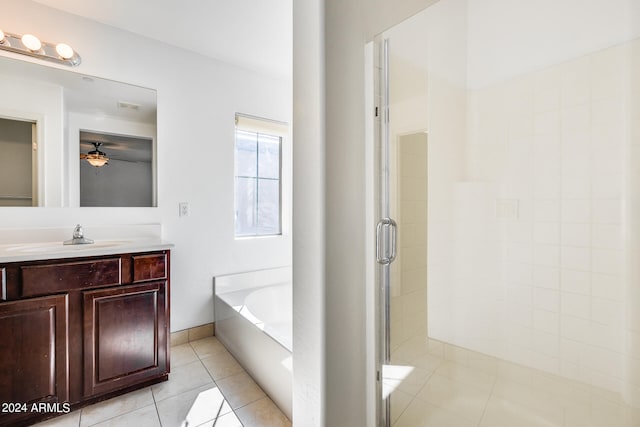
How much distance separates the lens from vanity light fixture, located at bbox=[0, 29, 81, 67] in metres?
1.79

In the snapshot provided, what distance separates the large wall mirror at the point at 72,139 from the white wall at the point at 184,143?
6 centimetres

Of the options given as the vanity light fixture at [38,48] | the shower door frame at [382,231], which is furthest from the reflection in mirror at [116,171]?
the shower door frame at [382,231]

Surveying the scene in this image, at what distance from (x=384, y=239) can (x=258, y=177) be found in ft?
6.91

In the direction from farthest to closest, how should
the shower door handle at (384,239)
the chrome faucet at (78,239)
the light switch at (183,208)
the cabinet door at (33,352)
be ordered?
the light switch at (183,208) < the chrome faucet at (78,239) < the cabinet door at (33,352) < the shower door handle at (384,239)

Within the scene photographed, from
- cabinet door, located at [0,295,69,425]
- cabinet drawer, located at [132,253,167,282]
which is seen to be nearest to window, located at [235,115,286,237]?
cabinet drawer, located at [132,253,167,282]

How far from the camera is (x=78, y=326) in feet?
5.13

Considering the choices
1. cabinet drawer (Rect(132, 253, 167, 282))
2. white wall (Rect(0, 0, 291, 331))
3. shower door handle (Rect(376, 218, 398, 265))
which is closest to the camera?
shower door handle (Rect(376, 218, 398, 265))

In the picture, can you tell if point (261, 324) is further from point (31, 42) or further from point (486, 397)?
point (31, 42)

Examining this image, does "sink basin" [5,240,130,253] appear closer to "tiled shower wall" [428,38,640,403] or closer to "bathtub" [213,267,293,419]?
"bathtub" [213,267,293,419]

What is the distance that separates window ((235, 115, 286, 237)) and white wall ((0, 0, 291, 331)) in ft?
0.49

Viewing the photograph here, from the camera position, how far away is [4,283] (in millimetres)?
1384

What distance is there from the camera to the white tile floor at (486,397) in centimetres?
76

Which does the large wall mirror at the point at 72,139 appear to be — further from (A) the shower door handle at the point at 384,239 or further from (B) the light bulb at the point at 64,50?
(A) the shower door handle at the point at 384,239

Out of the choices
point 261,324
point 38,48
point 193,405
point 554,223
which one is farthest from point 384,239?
point 38,48
